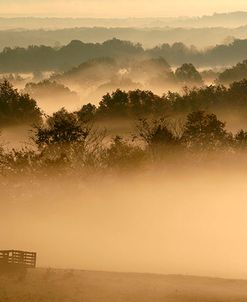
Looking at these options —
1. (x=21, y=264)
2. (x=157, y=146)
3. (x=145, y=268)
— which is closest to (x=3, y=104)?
(x=157, y=146)

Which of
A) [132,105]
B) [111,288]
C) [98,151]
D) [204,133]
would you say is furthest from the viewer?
[132,105]

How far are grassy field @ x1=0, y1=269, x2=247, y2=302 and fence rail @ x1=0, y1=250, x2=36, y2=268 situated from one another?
2.48 feet

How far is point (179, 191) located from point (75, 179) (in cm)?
1438

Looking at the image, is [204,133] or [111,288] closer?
[111,288]

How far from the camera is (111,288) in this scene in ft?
147

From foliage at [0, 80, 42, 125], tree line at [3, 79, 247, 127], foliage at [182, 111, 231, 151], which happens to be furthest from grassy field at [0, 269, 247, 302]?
foliage at [0, 80, 42, 125]

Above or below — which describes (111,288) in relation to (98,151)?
below

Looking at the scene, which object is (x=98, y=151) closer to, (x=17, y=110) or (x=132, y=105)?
(x=17, y=110)

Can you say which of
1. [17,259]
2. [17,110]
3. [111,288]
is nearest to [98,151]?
[17,259]

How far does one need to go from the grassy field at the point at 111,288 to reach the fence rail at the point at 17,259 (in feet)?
2.48

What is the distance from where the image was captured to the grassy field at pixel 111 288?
4228 cm

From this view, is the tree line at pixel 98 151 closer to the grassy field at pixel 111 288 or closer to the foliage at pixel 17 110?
the grassy field at pixel 111 288

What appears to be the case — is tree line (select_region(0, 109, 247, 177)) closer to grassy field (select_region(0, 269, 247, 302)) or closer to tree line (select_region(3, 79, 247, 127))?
grassy field (select_region(0, 269, 247, 302))

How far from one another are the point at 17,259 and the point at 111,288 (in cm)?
732
